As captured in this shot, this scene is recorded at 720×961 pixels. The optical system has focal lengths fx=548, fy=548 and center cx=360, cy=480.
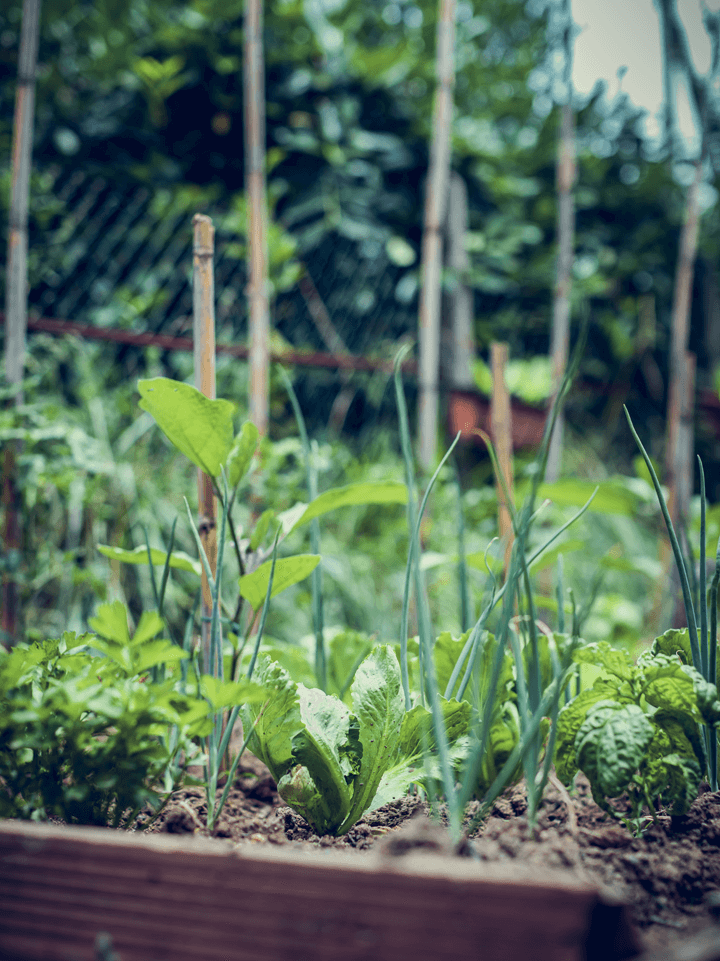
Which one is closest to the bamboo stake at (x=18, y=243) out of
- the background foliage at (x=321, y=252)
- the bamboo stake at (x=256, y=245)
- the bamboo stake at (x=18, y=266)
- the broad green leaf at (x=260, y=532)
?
the bamboo stake at (x=18, y=266)

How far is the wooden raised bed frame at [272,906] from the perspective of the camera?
0.30m

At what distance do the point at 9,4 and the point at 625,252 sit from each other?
2742 mm

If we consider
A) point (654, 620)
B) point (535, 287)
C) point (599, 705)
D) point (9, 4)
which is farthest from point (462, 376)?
point (9, 4)

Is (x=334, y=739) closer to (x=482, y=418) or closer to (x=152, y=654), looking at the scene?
(x=152, y=654)

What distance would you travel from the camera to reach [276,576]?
60cm

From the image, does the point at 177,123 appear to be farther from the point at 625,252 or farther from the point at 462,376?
the point at 625,252

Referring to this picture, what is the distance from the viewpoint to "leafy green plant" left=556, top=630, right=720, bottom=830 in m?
0.45

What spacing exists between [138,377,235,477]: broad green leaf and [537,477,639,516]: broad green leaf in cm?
79

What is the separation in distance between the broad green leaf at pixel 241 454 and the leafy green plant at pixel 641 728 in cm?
42

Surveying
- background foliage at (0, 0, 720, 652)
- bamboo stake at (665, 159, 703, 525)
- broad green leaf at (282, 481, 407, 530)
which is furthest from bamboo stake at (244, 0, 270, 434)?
bamboo stake at (665, 159, 703, 525)

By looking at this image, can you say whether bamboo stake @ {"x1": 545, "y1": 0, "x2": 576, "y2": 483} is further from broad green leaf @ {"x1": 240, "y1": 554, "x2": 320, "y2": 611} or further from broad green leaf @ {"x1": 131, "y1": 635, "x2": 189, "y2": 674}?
broad green leaf @ {"x1": 131, "y1": 635, "x2": 189, "y2": 674}

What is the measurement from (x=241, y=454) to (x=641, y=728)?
47 centimetres

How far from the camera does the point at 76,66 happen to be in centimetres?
208

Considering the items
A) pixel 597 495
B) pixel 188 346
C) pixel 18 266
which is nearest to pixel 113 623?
pixel 597 495
